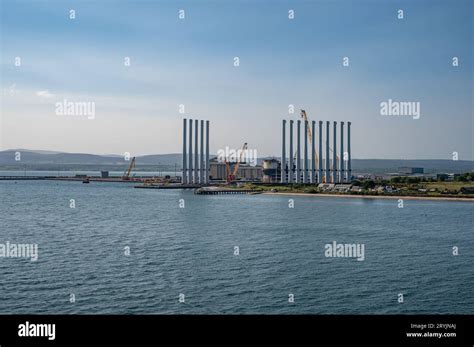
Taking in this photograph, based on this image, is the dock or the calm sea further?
the dock

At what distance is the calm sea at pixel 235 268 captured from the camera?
20.5ft

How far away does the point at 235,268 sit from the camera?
8.43 m

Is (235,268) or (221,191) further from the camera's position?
(221,191)

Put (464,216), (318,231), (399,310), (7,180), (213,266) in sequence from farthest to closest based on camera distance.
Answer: (7,180), (464,216), (318,231), (213,266), (399,310)

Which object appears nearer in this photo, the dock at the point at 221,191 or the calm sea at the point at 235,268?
the calm sea at the point at 235,268

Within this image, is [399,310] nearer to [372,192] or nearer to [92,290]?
[92,290]

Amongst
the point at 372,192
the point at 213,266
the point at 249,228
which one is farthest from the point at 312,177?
the point at 213,266

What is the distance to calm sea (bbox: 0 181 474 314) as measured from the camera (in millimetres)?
6246
